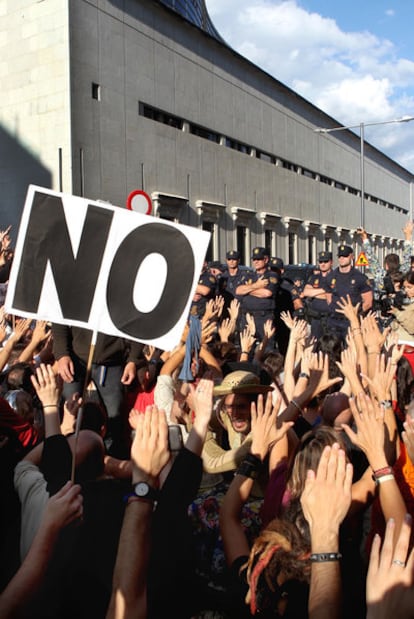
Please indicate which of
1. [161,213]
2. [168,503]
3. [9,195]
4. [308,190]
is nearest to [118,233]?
[168,503]

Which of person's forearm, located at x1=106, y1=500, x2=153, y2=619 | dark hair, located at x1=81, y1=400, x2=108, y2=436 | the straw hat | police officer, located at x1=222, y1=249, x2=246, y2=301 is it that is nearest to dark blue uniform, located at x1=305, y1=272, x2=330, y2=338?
police officer, located at x1=222, y1=249, x2=246, y2=301

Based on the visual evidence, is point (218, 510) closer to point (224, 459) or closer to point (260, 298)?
point (224, 459)

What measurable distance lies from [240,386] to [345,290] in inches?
184

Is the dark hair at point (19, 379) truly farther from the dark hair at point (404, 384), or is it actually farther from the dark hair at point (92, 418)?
the dark hair at point (404, 384)

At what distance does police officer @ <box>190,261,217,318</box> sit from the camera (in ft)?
26.8

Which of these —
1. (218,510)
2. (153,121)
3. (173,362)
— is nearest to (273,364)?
(173,362)

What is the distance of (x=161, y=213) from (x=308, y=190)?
57.9 feet

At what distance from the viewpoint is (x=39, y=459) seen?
2646 millimetres

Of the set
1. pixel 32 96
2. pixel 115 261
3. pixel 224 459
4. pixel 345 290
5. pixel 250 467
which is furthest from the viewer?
pixel 32 96

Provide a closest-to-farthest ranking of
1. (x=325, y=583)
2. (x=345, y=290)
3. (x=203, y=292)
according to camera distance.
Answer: (x=325, y=583) < (x=345, y=290) < (x=203, y=292)

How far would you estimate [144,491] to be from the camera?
2.01 metres

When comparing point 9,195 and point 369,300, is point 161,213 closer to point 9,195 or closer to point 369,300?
point 9,195

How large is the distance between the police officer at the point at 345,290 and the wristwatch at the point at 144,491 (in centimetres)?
579

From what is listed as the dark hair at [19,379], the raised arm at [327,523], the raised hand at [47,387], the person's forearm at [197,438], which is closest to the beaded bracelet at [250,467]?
the person's forearm at [197,438]
